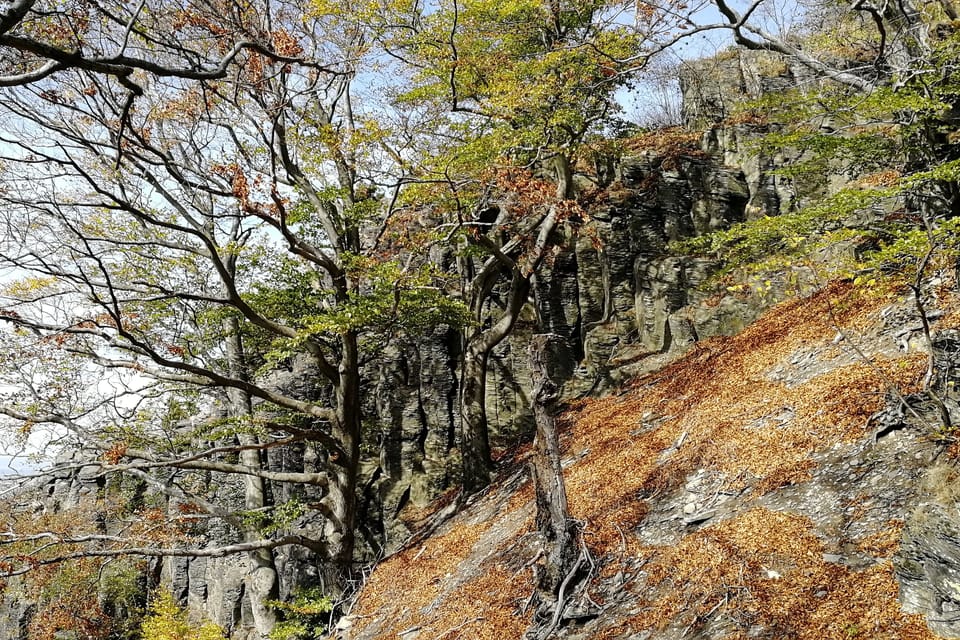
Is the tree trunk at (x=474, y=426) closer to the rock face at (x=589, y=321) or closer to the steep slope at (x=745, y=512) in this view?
the steep slope at (x=745, y=512)

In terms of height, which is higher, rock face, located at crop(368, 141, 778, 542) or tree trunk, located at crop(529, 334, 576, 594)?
rock face, located at crop(368, 141, 778, 542)

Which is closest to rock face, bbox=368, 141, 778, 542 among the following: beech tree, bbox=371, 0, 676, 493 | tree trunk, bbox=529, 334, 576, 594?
beech tree, bbox=371, 0, 676, 493

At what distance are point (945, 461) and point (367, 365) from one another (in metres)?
15.6

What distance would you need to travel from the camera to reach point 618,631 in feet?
18.6

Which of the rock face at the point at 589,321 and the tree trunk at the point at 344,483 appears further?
the rock face at the point at 589,321

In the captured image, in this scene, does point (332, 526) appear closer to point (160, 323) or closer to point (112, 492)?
point (160, 323)

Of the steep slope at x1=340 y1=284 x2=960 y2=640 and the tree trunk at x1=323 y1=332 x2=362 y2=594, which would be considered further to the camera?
the tree trunk at x1=323 y1=332 x2=362 y2=594

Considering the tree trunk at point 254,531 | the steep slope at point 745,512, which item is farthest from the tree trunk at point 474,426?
the tree trunk at point 254,531

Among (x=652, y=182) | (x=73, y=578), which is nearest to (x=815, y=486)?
(x=652, y=182)

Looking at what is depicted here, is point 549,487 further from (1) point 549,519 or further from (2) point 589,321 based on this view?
(2) point 589,321

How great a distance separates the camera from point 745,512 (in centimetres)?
642

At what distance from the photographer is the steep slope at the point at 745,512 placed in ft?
16.0

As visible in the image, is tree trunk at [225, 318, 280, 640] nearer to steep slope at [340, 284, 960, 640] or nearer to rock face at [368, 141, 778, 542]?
steep slope at [340, 284, 960, 640]

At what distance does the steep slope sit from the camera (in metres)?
4.88
